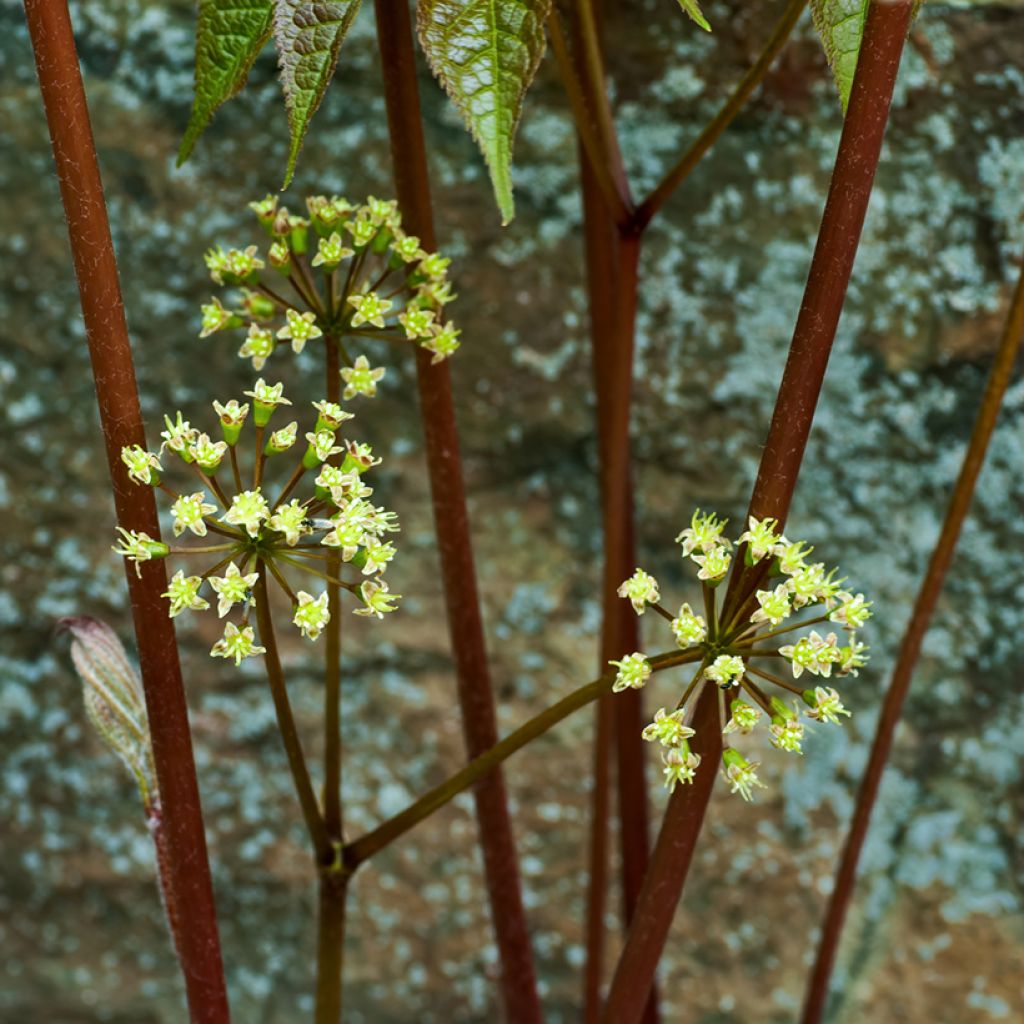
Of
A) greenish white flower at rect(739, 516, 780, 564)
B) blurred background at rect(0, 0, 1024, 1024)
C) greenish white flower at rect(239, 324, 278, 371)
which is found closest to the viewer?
greenish white flower at rect(739, 516, 780, 564)

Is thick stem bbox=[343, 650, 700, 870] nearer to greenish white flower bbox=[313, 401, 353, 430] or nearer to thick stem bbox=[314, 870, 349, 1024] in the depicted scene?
thick stem bbox=[314, 870, 349, 1024]

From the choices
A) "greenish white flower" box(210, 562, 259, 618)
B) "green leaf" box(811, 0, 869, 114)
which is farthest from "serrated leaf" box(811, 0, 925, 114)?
"greenish white flower" box(210, 562, 259, 618)

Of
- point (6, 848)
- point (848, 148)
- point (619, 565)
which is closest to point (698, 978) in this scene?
point (619, 565)

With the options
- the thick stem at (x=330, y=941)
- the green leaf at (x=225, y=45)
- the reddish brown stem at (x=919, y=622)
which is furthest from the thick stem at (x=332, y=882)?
the reddish brown stem at (x=919, y=622)

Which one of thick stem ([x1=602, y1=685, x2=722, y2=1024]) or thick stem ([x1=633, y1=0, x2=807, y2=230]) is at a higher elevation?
thick stem ([x1=633, y1=0, x2=807, y2=230])

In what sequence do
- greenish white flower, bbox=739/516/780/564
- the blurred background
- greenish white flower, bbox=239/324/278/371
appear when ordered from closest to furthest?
1. greenish white flower, bbox=739/516/780/564
2. greenish white flower, bbox=239/324/278/371
3. the blurred background

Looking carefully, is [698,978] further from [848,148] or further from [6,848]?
[848,148]
